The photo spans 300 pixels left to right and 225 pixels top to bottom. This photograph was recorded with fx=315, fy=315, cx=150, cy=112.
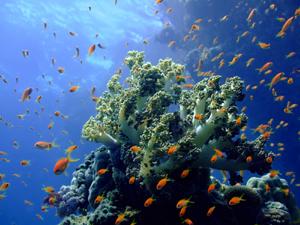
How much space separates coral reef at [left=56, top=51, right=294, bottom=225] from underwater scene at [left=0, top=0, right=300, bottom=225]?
0.03m

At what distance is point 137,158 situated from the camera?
684 cm

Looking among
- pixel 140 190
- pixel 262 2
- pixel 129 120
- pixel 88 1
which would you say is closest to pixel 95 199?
pixel 140 190

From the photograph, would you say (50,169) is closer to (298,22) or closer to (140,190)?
(298,22)

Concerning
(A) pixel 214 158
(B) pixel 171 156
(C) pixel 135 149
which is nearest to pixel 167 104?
(C) pixel 135 149

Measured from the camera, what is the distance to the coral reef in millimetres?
6617

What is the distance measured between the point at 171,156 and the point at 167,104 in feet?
5.32

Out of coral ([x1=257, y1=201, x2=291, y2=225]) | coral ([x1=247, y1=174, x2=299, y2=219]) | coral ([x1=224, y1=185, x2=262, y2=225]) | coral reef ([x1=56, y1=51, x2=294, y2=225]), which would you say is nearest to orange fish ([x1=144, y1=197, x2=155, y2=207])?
coral reef ([x1=56, y1=51, x2=294, y2=225])

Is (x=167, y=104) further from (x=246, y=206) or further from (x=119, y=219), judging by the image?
(x=246, y=206)

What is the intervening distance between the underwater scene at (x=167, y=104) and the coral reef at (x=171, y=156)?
3cm

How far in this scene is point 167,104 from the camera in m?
7.68

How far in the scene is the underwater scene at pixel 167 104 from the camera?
22.8 ft

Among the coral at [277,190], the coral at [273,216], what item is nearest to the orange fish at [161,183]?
the coral at [273,216]

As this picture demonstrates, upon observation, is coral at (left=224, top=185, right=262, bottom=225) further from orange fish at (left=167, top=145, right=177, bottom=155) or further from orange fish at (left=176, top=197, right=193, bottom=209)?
orange fish at (left=167, top=145, right=177, bottom=155)

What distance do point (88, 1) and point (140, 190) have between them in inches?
1170
